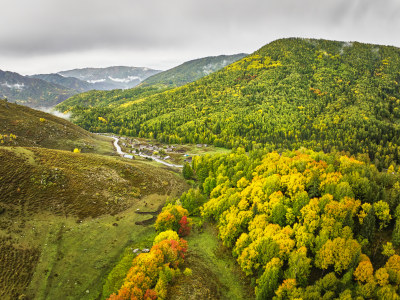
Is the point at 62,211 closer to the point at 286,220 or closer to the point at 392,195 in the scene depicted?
the point at 286,220

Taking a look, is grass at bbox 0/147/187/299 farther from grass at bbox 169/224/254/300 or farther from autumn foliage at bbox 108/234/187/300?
grass at bbox 169/224/254/300

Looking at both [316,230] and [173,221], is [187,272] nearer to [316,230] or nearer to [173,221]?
[173,221]

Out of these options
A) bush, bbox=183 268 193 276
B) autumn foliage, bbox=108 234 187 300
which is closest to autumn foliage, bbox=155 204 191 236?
autumn foliage, bbox=108 234 187 300

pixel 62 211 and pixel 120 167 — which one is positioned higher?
pixel 120 167

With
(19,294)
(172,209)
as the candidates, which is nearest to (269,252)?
(172,209)

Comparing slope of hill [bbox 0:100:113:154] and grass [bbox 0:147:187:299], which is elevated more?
slope of hill [bbox 0:100:113:154]

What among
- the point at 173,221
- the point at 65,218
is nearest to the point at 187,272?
the point at 173,221
